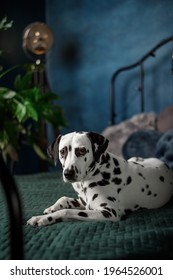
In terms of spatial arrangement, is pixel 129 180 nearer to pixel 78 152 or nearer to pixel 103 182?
pixel 103 182

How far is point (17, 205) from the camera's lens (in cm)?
83

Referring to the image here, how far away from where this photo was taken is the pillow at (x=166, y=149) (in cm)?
199

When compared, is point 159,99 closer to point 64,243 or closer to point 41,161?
point 41,161

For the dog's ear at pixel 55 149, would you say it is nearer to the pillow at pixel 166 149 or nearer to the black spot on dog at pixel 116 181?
the black spot on dog at pixel 116 181

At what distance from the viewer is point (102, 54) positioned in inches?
152

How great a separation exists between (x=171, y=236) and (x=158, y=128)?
164 centimetres

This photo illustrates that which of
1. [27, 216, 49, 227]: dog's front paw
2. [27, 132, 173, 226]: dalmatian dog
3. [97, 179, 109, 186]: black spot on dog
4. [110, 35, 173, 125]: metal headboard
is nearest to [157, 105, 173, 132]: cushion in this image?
[110, 35, 173, 125]: metal headboard

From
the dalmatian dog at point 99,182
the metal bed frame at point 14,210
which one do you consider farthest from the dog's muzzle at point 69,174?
the metal bed frame at point 14,210

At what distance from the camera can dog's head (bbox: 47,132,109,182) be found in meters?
1.44

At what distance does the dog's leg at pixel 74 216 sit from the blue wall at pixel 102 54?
2.03 meters

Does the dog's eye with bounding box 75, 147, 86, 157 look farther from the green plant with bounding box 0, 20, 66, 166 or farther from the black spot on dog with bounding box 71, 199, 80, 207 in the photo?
the green plant with bounding box 0, 20, 66, 166
